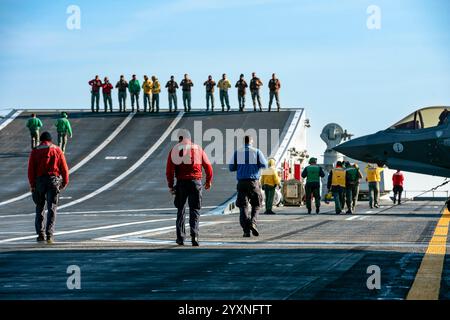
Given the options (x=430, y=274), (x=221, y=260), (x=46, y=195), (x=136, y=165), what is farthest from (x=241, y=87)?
(x=430, y=274)

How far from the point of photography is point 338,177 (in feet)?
103

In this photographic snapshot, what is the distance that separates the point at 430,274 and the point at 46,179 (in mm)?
7345

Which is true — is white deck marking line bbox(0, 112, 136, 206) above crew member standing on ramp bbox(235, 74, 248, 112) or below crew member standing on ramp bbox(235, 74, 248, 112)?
below

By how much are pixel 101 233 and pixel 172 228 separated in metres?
2.23

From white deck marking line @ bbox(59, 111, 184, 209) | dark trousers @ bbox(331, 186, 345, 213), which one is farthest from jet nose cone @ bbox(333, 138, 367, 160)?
white deck marking line @ bbox(59, 111, 184, 209)

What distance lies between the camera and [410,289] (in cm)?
922

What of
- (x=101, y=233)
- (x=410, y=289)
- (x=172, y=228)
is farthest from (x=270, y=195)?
(x=410, y=289)

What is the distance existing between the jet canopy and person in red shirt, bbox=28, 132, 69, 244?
9.95 meters

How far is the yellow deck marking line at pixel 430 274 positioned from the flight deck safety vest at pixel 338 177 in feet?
50.1

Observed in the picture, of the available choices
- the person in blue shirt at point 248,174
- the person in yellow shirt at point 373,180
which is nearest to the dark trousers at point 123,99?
the person in yellow shirt at point 373,180

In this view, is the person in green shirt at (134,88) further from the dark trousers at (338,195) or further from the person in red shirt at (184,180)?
the person in red shirt at (184,180)

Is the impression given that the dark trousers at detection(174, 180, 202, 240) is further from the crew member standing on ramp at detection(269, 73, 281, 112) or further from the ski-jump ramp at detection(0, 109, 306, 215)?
the crew member standing on ramp at detection(269, 73, 281, 112)

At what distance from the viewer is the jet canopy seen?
2319 cm

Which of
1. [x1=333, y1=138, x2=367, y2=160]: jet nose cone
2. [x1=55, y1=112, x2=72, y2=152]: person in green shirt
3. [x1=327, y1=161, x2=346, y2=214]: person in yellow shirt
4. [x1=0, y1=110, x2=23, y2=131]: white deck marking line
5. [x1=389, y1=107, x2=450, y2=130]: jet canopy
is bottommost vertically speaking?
[x1=327, y1=161, x2=346, y2=214]: person in yellow shirt
